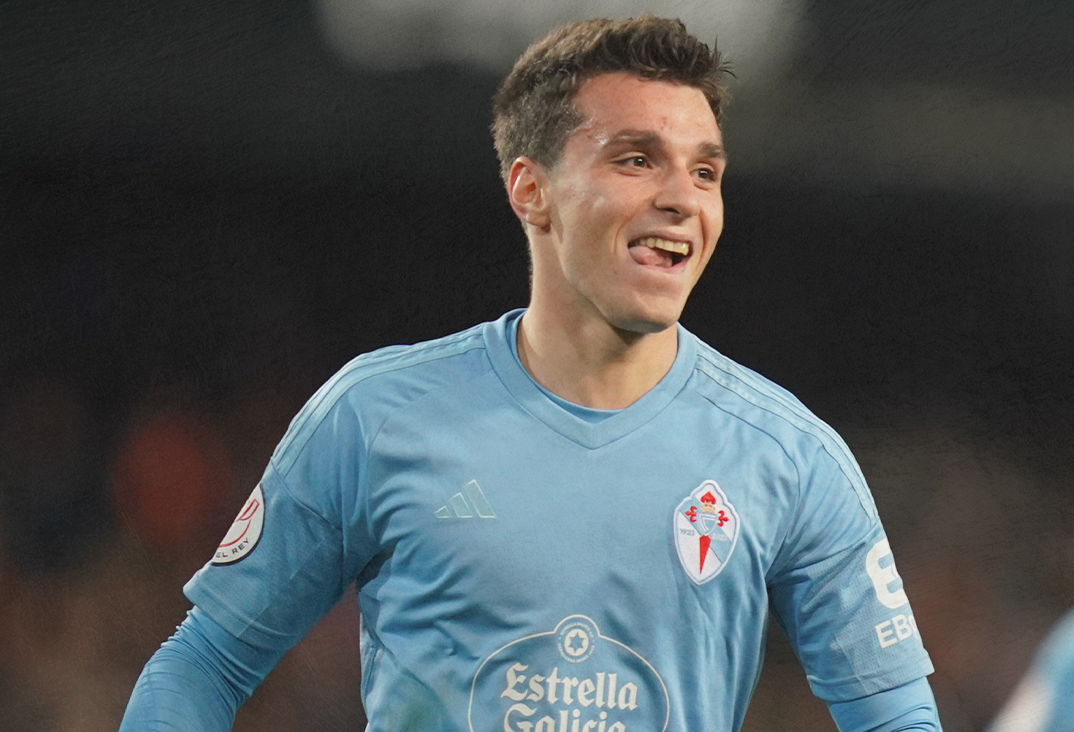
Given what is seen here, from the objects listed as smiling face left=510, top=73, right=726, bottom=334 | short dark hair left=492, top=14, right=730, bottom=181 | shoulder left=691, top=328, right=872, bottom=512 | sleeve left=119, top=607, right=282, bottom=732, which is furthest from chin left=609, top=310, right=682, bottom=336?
sleeve left=119, top=607, right=282, bottom=732

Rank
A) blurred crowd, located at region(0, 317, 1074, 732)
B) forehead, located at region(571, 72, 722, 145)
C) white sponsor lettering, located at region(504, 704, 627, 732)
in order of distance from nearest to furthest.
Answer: white sponsor lettering, located at region(504, 704, 627, 732) → forehead, located at region(571, 72, 722, 145) → blurred crowd, located at region(0, 317, 1074, 732)

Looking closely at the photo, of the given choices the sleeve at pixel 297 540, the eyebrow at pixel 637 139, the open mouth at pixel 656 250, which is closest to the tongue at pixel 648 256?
the open mouth at pixel 656 250

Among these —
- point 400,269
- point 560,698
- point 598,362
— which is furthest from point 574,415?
point 400,269

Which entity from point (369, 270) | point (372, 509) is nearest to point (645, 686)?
point (372, 509)

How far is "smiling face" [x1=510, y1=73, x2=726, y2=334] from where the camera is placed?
138 cm

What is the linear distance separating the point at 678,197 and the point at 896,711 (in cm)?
62

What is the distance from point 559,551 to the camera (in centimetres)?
135

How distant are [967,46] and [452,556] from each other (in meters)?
1.16

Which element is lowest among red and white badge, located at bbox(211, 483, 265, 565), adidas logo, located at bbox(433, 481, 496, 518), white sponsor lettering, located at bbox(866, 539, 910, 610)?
red and white badge, located at bbox(211, 483, 265, 565)

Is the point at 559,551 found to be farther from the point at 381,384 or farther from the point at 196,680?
the point at 196,680

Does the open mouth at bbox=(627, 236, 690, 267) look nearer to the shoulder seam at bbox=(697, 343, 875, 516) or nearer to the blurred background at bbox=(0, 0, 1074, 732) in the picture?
the shoulder seam at bbox=(697, 343, 875, 516)

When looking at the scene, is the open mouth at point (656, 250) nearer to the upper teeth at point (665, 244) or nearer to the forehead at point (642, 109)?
the upper teeth at point (665, 244)

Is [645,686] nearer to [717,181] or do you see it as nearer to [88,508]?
[717,181]

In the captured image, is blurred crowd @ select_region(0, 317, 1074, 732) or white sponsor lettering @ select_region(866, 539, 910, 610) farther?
blurred crowd @ select_region(0, 317, 1074, 732)
